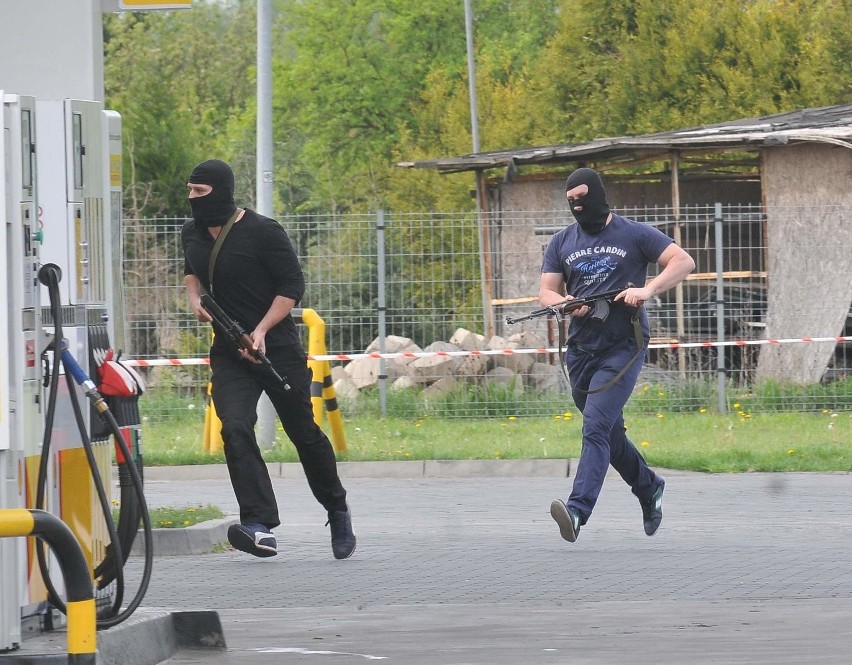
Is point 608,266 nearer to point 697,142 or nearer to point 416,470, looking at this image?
point 416,470

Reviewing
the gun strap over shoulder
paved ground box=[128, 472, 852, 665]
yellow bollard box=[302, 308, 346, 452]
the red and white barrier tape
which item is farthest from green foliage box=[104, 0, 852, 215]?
the gun strap over shoulder

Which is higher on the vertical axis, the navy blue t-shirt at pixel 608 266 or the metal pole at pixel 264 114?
the metal pole at pixel 264 114

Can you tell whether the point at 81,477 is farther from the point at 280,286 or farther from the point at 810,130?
the point at 810,130

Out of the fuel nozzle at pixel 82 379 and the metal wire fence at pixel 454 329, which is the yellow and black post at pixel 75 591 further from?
the metal wire fence at pixel 454 329

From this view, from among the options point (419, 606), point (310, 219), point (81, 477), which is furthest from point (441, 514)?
point (310, 219)

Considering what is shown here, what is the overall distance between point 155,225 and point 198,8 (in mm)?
56698

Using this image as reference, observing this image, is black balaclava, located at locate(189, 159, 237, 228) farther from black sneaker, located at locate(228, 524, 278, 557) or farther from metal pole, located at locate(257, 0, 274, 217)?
metal pole, located at locate(257, 0, 274, 217)

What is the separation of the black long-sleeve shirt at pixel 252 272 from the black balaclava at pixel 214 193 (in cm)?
11

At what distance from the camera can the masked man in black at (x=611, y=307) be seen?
28.1 feet

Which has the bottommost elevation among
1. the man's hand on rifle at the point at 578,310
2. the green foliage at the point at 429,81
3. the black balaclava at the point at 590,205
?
the man's hand on rifle at the point at 578,310

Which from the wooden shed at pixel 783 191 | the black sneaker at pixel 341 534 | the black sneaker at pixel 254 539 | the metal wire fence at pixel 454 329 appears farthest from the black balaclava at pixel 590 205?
the wooden shed at pixel 783 191

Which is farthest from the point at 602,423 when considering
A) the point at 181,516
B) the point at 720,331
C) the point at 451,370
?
the point at 451,370

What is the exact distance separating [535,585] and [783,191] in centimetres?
1357

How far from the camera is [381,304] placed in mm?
17359
